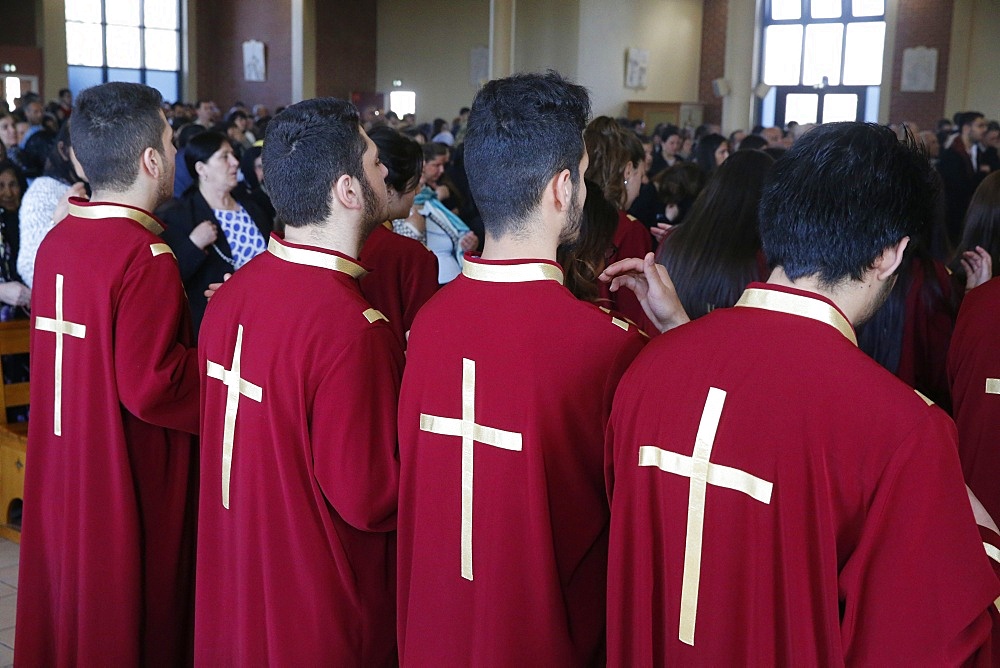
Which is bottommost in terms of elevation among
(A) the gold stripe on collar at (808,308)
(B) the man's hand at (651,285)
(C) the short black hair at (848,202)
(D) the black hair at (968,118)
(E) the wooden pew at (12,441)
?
(E) the wooden pew at (12,441)

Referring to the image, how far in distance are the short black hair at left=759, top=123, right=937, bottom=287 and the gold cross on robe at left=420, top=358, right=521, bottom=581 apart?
0.63 metres

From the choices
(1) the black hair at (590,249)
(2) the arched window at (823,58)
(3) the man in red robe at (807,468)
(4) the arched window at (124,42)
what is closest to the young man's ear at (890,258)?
(3) the man in red robe at (807,468)

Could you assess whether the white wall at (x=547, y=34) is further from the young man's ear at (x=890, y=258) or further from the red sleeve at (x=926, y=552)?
the red sleeve at (x=926, y=552)

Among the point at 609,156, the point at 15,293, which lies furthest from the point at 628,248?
the point at 15,293

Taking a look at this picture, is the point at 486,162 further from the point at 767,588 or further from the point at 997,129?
the point at 997,129

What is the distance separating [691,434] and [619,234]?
260 cm

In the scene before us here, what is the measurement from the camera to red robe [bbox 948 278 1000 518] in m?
2.69

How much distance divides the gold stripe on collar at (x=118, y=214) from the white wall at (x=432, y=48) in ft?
73.7

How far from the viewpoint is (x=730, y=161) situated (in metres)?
3.17

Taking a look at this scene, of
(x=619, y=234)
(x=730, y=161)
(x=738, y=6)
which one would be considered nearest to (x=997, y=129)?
(x=738, y=6)

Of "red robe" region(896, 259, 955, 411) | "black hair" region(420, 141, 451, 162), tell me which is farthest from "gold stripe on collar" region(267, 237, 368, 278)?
"black hair" region(420, 141, 451, 162)

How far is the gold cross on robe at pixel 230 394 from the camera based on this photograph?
2.38 meters

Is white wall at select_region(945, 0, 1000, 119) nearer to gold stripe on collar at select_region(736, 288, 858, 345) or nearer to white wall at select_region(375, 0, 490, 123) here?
white wall at select_region(375, 0, 490, 123)

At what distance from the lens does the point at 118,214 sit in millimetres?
2898
